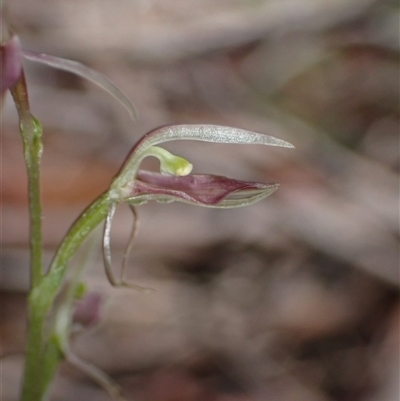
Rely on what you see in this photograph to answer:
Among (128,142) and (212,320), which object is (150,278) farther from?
(128,142)

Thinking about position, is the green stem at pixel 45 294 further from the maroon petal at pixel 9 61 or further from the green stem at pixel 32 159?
the maroon petal at pixel 9 61

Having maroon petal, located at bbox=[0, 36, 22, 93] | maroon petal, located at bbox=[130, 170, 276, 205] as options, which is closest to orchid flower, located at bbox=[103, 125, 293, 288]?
maroon petal, located at bbox=[130, 170, 276, 205]

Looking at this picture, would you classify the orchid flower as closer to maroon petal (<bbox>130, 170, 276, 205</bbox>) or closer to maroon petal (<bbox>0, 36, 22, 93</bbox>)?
maroon petal (<bbox>130, 170, 276, 205</bbox>)

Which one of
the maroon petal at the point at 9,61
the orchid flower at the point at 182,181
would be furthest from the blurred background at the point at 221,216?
the maroon petal at the point at 9,61

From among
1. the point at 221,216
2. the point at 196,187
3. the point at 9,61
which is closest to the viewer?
the point at 9,61

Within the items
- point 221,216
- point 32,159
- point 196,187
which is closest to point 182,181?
point 196,187

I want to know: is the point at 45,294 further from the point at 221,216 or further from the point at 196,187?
the point at 221,216

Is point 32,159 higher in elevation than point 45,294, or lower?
higher
